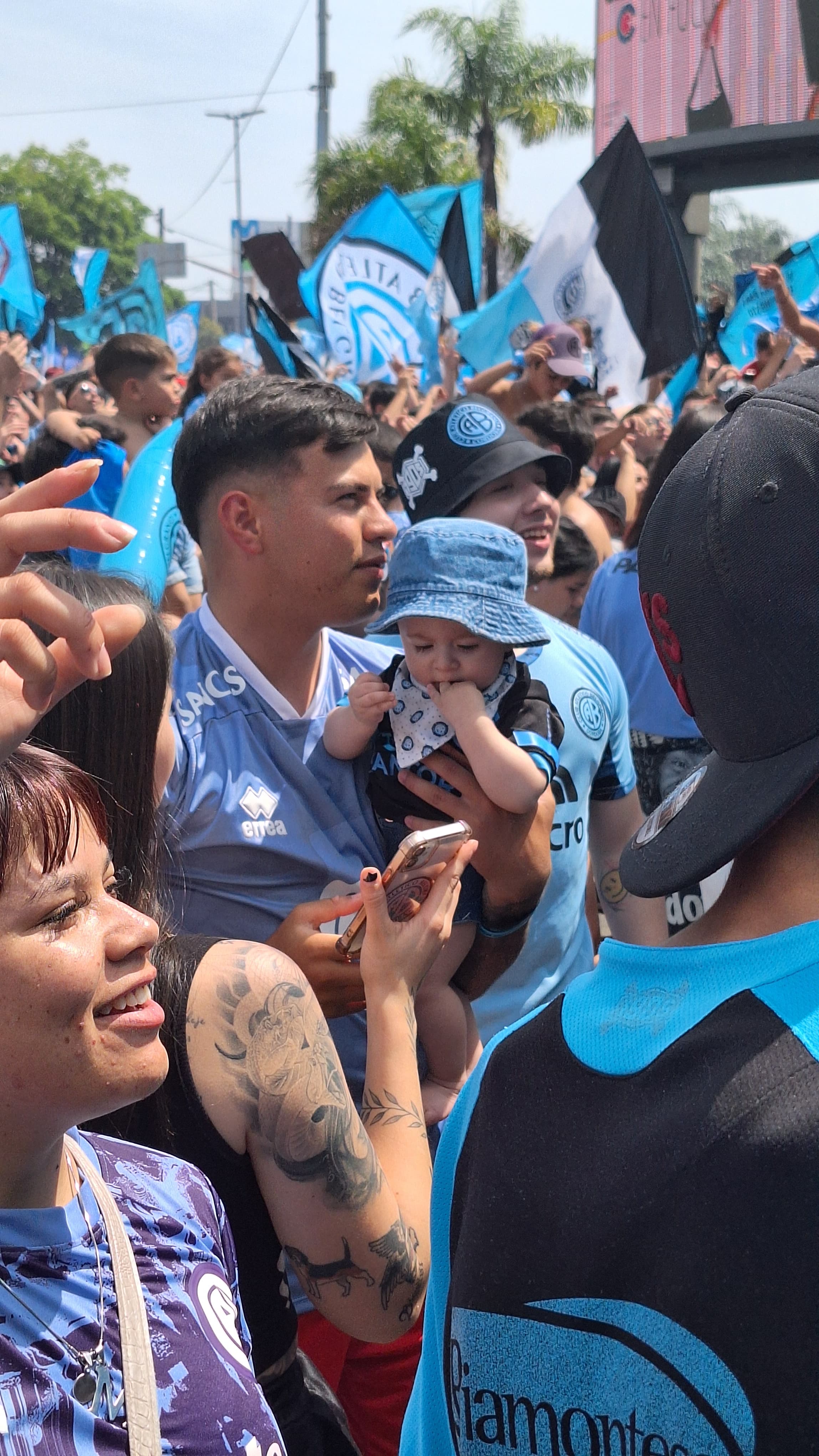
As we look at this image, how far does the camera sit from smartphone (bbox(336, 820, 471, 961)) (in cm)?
215

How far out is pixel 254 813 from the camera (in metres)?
2.51

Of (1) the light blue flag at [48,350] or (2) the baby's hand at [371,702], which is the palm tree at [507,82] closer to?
(1) the light blue flag at [48,350]

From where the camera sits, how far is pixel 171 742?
229 cm

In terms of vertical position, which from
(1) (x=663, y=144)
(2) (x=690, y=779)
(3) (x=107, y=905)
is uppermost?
(1) (x=663, y=144)

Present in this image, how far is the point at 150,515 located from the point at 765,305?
823 centimetres

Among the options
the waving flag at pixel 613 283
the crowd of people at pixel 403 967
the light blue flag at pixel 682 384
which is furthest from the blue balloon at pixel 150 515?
the light blue flag at pixel 682 384

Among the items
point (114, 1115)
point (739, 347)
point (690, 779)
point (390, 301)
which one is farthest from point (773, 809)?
point (739, 347)

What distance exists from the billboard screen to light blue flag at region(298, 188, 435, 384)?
46.1 feet

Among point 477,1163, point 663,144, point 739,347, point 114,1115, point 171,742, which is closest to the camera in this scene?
point 477,1163

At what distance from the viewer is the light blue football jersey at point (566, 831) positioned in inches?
118

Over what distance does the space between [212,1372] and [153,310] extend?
1136 centimetres

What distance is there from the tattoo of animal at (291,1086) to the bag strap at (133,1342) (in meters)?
0.34

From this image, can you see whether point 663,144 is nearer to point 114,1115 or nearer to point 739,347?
point 739,347

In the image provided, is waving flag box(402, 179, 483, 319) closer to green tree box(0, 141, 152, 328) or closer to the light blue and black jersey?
the light blue and black jersey
